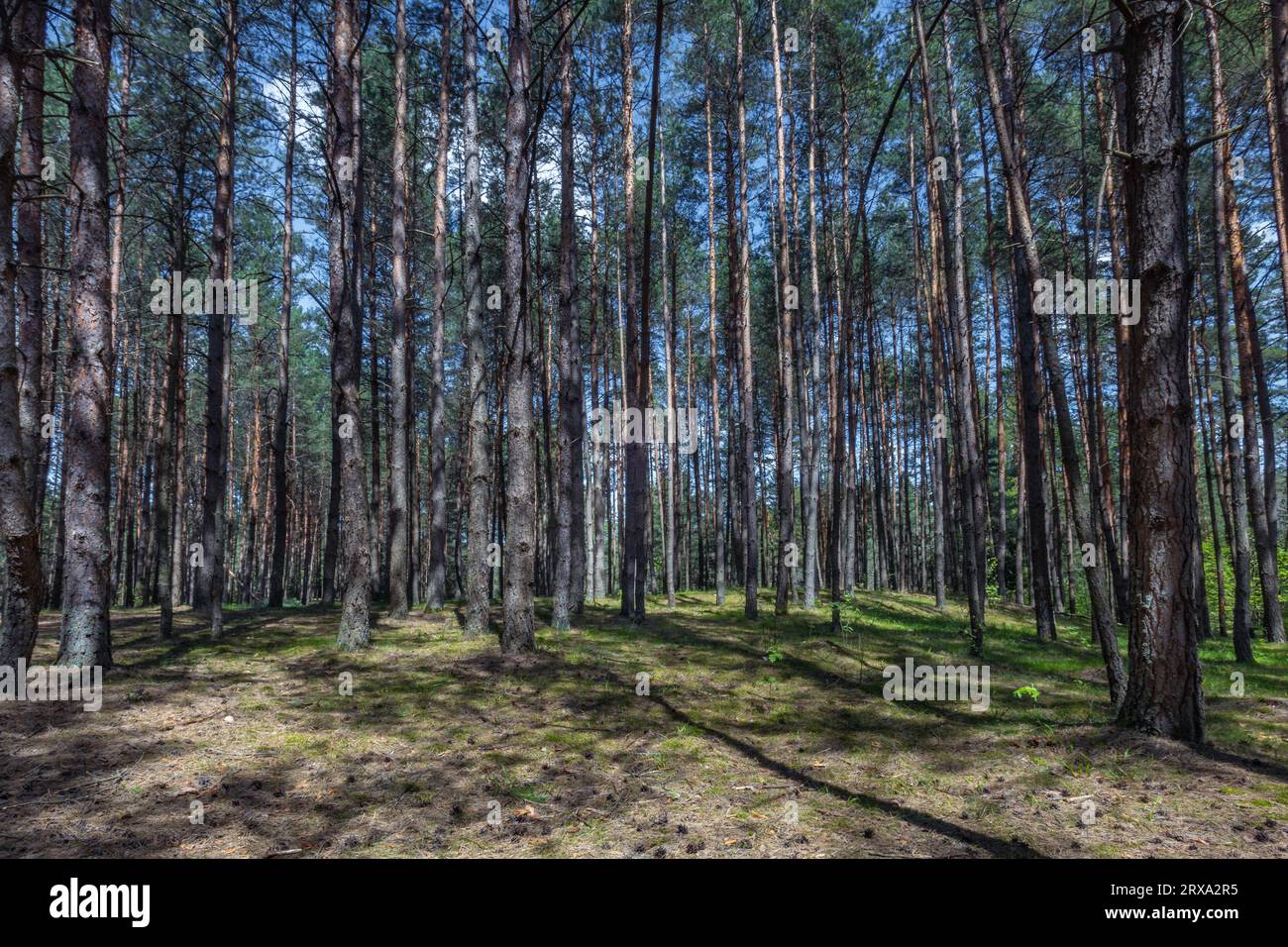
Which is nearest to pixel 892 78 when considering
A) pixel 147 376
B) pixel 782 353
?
pixel 782 353

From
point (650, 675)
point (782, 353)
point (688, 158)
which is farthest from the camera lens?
point (688, 158)

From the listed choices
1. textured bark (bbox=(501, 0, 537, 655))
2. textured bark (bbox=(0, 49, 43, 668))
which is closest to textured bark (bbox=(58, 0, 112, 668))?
textured bark (bbox=(0, 49, 43, 668))

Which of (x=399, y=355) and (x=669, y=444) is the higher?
(x=399, y=355)

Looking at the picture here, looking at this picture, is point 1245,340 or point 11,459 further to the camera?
point 1245,340

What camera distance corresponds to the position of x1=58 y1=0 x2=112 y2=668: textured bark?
6.20 m

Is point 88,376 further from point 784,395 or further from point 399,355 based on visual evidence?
point 784,395

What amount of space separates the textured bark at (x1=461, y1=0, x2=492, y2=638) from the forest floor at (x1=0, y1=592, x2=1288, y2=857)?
1.56 meters

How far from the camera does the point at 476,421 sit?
9.61m

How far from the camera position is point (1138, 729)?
5230 millimetres

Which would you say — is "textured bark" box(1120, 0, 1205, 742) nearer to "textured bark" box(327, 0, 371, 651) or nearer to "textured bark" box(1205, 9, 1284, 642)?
"textured bark" box(1205, 9, 1284, 642)

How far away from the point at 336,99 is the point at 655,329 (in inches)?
822

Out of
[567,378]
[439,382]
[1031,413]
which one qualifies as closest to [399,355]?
[439,382]

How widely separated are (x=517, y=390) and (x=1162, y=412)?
6.88 meters
